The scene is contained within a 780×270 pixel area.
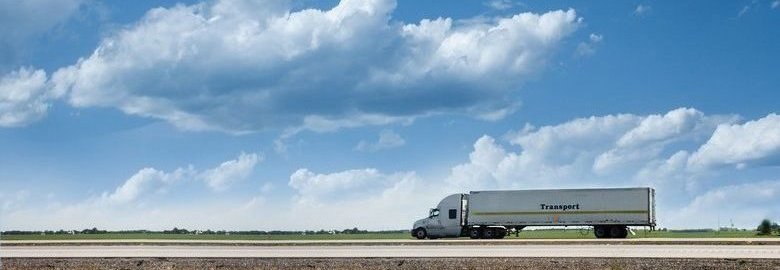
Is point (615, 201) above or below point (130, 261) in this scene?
above

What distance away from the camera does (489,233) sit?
5797cm

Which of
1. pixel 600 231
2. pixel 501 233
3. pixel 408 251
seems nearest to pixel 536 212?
pixel 501 233

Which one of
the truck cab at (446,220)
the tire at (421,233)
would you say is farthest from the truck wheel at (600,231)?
the tire at (421,233)

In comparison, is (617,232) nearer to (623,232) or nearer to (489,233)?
(623,232)

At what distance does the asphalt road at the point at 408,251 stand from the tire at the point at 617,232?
47.7 feet

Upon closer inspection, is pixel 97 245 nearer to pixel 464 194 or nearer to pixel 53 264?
pixel 53 264

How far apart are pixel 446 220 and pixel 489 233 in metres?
2.92

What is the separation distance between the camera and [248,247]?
159 ft

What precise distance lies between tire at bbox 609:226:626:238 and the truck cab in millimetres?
9239

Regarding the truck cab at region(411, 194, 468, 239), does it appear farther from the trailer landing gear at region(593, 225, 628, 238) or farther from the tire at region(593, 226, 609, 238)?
the trailer landing gear at region(593, 225, 628, 238)

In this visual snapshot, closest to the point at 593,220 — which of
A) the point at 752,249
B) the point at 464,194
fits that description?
the point at 464,194

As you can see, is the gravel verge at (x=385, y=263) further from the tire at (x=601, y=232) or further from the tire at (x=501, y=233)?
the tire at (x=601, y=232)

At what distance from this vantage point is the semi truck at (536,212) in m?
55.3

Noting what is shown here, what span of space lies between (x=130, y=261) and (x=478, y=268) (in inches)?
656
